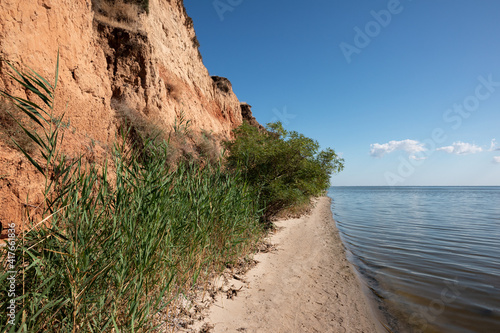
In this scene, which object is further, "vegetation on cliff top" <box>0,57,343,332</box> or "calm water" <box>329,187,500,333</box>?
"calm water" <box>329,187,500,333</box>

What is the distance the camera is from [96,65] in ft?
34.5

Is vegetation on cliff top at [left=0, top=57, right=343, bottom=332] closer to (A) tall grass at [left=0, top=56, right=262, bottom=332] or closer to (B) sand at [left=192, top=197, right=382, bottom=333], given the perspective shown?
(A) tall grass at [left=0, top=56, right=262, bottom=332]

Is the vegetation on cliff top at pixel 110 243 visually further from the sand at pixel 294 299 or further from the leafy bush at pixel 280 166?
the leafy bush at pixel 280 166

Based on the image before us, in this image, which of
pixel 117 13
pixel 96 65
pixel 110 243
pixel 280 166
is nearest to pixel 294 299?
pixel 110 243

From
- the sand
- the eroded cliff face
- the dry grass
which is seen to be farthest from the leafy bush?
the dry grass

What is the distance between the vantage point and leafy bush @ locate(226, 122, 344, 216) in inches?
369

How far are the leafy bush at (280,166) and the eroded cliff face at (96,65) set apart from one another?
4740mm

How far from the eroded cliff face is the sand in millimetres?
3838

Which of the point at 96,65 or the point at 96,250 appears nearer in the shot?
the point at 96,250

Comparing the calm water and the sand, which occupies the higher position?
the sand

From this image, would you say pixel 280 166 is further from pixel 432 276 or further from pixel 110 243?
pixel 110 243

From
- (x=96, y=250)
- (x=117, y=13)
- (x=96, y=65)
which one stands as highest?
(x=117, y=13)

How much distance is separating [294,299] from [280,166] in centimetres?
569

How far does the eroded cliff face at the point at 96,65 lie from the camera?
6539 millimetres
